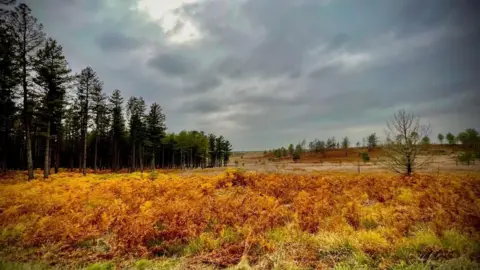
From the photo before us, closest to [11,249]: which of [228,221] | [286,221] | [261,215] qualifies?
[228,221]

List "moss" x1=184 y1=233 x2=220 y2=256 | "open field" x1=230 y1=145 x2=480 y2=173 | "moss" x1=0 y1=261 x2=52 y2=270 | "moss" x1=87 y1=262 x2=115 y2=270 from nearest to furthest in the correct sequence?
"moss" x1=0 y1=261 x2=52 y2=270 < "moss" x1=87 y1=262 x2=115 y2=270 < "moss" x1=184 y1=233 x2=220 y2=256 < "open field" x1=230 y1=145 x2=480 y2=173

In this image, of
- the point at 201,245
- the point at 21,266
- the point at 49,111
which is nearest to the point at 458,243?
the point at 201,245

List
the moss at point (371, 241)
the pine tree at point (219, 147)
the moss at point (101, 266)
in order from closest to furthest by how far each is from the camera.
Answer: the moss at point (101, 266), the moss at point (371, 241), the pine tree at point (219, 147)

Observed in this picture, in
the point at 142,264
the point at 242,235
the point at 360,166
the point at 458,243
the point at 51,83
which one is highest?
the point at 51,83

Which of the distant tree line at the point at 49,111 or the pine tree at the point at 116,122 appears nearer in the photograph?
the distant tree line at the point at 49,111

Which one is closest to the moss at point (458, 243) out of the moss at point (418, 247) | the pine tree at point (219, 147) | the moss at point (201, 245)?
the moss at point (418, 247)

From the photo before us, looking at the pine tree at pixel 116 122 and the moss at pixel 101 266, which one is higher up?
the pine tree at pixel 116 122

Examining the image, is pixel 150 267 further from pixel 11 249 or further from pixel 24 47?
pixel 24 47

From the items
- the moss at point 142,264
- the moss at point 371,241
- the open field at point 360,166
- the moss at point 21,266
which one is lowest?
the open field at point 360,166

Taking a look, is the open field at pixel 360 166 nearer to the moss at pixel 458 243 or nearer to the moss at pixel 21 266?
the moss at pixel 458 243

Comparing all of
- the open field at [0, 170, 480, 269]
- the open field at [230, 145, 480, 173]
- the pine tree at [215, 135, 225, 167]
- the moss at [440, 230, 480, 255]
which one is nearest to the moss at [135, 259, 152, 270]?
the open field at [0, 170, 480, 269]

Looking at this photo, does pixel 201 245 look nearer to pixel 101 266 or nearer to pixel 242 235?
pixel 242 235

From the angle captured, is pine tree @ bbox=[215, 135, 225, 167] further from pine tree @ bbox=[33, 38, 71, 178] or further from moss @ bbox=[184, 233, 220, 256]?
moss @ bbox=[184, 233, 220, 256]

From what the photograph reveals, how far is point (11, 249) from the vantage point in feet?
19.3
